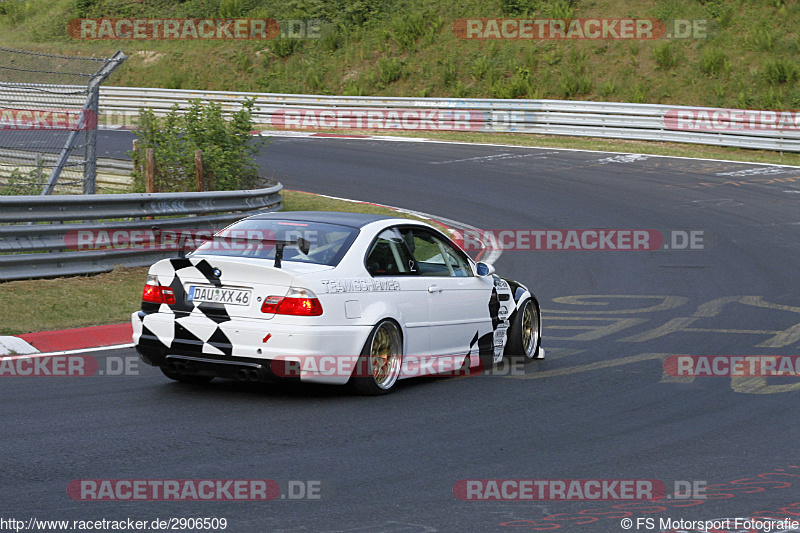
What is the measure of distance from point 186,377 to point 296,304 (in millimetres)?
1505

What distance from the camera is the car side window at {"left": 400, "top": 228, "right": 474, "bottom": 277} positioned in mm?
8984

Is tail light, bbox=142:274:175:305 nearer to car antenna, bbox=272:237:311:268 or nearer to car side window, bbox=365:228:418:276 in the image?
car antenna, bbox=272:237:311:268

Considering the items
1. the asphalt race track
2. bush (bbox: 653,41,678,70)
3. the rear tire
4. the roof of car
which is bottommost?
the asphalt race track

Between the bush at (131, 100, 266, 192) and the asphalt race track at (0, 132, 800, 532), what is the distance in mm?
5351

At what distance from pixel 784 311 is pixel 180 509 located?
364 inches

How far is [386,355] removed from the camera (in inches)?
323

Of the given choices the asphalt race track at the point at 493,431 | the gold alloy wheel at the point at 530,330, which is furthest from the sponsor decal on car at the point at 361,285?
the gold alloy wheel at the point at 530,330

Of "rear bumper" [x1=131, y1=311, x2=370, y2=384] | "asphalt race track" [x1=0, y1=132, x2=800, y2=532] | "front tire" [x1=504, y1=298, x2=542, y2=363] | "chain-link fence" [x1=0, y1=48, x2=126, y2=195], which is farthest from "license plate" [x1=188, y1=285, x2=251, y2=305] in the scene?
"chain-link fence" [x1=0, y1=48, x2=126, y2=195]

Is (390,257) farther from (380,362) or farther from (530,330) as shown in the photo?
(530,330)

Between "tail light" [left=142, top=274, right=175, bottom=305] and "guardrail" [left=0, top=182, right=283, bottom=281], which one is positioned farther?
"guardrail" [left=0, top=182, right=283, bottom=281]

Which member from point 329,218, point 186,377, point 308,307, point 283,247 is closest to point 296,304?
point 308,307

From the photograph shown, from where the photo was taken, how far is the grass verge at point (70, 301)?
10.4 meters

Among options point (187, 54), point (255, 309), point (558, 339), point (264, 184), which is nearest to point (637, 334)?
point (558, 339)

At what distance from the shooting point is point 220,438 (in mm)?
6609
